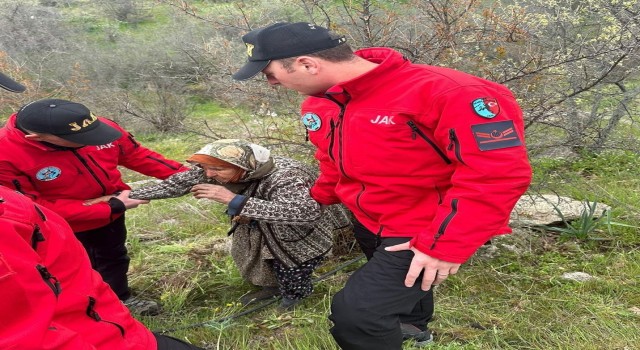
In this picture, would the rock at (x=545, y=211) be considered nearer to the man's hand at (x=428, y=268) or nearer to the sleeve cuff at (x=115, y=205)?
the man's hand at (x=428, y=268)

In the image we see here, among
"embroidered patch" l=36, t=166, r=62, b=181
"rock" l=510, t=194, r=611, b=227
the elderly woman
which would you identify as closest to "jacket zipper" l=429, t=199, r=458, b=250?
the elderly woman

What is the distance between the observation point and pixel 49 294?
1.23 meters

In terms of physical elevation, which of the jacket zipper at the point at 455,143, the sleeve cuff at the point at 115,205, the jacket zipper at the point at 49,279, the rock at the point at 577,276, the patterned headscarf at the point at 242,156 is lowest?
the rock at the point at 577,276

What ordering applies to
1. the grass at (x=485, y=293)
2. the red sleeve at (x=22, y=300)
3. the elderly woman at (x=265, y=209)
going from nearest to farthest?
the red sleeve at (x=22, y=300) < the elderly woman at (x=265, y=209) < the grass at (x=485, y=293)

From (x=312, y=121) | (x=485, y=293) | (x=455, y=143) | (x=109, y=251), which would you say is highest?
(x=455, y=143)

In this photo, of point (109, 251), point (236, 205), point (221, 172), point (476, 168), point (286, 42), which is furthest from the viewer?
point (109, 251)

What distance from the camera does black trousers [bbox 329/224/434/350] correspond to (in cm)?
195

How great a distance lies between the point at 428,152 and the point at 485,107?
11.1 inches

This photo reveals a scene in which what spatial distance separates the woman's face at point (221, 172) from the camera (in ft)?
8.64

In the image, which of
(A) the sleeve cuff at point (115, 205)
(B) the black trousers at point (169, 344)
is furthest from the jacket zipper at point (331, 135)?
(A) the sleeve cuff at point (115, 205)

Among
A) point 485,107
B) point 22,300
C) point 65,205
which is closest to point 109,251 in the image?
point 65,205

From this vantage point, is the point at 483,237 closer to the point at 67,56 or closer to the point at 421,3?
the point at 421,3

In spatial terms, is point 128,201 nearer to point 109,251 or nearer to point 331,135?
point 109,251

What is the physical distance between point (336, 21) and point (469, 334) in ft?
8.76
